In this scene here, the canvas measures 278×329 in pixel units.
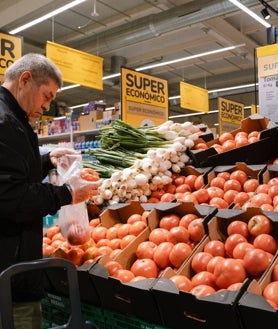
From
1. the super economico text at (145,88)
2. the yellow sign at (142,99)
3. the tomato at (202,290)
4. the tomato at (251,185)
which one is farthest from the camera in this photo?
the super economico text at (145,88)

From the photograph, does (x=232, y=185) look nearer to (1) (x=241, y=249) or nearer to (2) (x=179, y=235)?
(2) (x=179, y=235)

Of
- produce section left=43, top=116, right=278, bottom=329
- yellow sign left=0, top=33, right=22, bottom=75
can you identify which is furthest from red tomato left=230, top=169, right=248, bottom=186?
yellow sign left=0, top=33, right=22, bottom=75

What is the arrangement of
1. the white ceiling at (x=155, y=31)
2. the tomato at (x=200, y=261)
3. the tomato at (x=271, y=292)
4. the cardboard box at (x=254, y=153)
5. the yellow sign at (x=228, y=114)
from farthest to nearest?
the yellow sign at (x=228, y=114) → the white ceiling at (x=155, y=31) → the cardboard box at (x=254, y=153) → the tomato at (x=200, y=261) → the tomato at (x=271, y=292)

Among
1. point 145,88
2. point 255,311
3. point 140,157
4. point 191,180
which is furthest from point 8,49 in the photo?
point 255,311

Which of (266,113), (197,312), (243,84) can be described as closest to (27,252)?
(197,312)

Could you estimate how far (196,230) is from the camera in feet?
6.48

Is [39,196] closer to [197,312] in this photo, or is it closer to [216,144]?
[197,312]

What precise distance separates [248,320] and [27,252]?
94 centimetres

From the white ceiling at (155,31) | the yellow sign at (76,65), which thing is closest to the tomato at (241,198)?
the yellow sign at (76,65)

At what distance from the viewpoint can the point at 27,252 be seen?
1740mm

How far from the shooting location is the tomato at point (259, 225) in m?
1.81

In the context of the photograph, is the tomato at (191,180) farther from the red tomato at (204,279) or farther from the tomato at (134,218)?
the red tomato at (204,279)

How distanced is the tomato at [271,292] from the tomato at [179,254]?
0.44 meters

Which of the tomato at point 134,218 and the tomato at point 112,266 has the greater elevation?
the tomato at point 134,218
